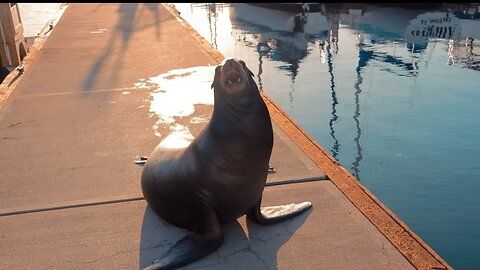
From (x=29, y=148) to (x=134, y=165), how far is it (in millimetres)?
1508

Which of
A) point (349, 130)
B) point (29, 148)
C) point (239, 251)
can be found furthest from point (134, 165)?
point (349, 130)

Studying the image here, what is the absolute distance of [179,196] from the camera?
11.8 ft

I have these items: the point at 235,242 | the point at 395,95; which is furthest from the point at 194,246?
the point at 395,95

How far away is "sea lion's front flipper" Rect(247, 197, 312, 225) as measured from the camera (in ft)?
12.3

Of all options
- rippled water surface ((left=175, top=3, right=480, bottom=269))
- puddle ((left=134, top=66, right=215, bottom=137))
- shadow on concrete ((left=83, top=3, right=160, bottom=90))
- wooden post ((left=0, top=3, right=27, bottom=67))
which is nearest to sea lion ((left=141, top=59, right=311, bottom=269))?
puddle ((left=134, top=66, right=215, bottom=137))

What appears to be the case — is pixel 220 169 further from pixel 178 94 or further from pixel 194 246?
pixel 178 94

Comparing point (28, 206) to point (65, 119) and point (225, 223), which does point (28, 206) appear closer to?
point (225, 223)

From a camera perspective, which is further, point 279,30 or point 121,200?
point 279,30

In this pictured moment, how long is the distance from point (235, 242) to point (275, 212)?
0.50m

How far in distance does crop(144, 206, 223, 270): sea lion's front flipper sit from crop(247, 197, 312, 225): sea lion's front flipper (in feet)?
1.15

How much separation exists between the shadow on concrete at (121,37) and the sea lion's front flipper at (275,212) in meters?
5.21

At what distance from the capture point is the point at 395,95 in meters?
12.8

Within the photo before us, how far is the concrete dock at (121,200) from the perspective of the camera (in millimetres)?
3424

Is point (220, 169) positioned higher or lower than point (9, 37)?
higher
